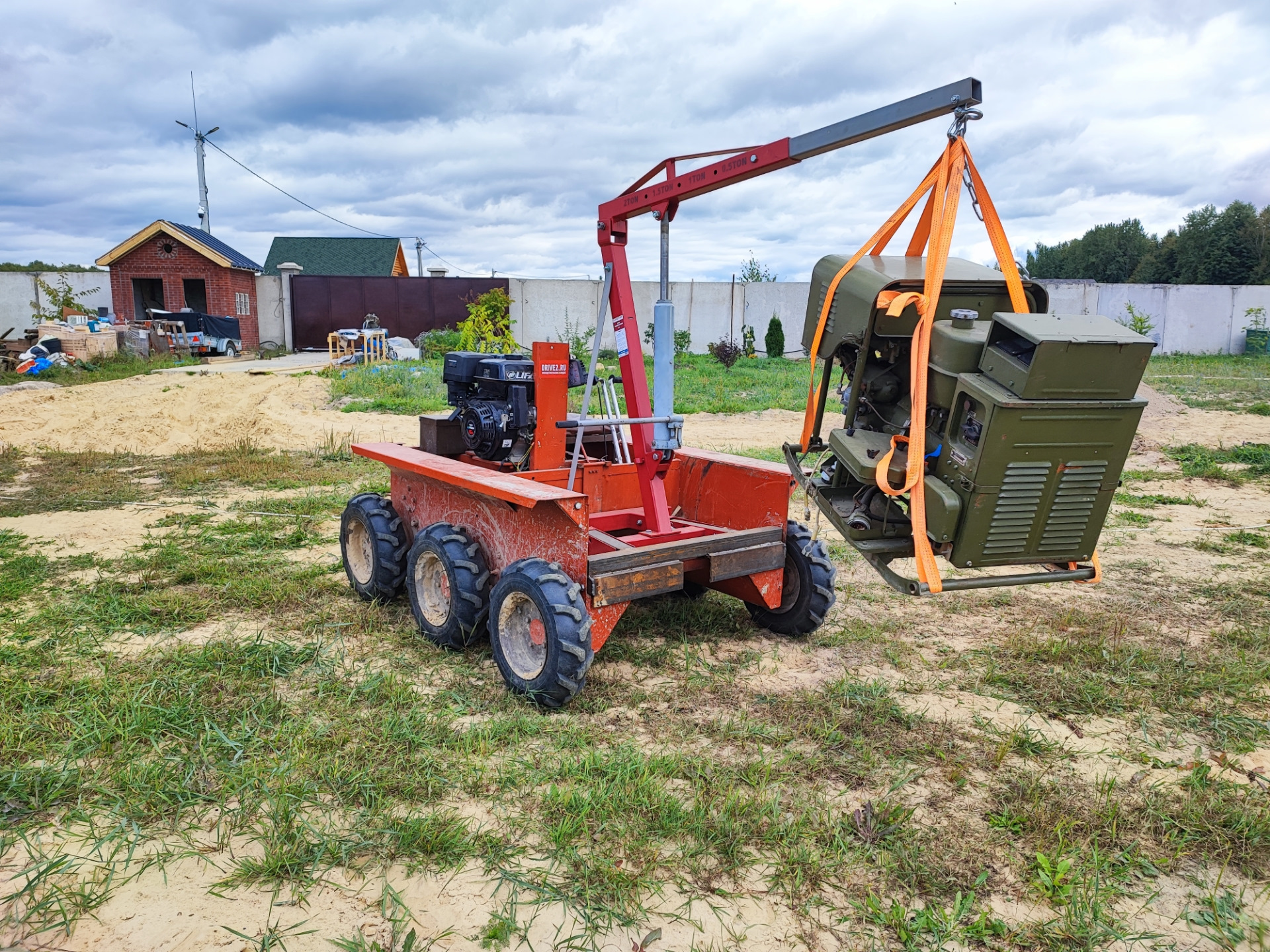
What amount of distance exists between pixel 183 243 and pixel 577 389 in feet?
52.3

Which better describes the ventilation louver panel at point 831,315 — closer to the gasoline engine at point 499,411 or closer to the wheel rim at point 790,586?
the wheel rim at point 790,586

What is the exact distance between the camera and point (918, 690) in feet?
14.3

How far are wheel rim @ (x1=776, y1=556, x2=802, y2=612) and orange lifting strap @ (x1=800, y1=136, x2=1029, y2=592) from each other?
134 cm

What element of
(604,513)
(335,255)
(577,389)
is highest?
(335,255)

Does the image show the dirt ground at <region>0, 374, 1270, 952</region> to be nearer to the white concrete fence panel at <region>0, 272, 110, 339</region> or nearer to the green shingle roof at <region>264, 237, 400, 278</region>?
the white concrete fence panel at <region>0, 272, 110, 339</region>

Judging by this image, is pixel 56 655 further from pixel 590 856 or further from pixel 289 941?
pixel 590 856

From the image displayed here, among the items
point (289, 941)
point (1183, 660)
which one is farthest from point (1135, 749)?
point (289, 941)

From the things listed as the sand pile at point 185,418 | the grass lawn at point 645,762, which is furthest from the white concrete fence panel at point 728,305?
the grass lawn at point 645,762

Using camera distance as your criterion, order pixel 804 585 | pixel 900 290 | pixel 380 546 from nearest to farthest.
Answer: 1. pixel 900 290
2. pixel 804 585
3. pixel 380 546

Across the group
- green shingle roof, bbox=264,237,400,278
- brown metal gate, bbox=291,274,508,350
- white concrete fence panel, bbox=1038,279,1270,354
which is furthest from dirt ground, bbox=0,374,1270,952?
green shingle roof, bbox=264,237,400,278

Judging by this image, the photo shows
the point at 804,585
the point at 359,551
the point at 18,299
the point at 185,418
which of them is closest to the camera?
the point at 804,585

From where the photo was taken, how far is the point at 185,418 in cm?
1259

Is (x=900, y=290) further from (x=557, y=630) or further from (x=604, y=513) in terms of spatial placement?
(x=604, y=513)

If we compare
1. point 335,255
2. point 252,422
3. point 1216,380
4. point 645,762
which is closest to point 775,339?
point 1216,380
